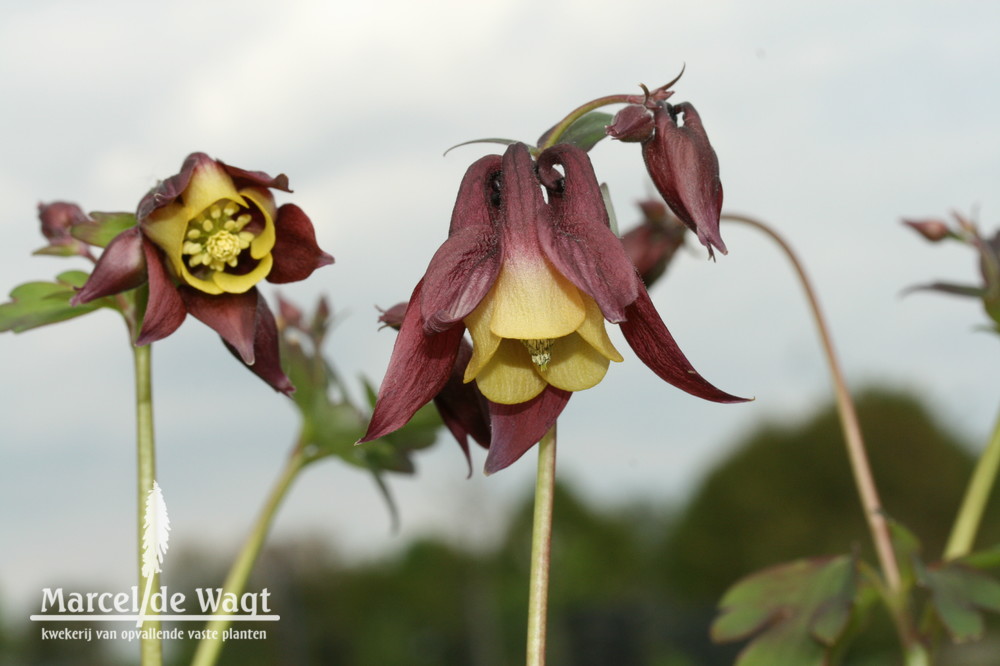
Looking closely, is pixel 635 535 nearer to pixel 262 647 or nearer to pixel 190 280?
pixel 262 647

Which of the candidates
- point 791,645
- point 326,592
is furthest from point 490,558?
point 791,645

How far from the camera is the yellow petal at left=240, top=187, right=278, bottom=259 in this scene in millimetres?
1198

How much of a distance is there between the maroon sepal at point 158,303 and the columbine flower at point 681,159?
57cm

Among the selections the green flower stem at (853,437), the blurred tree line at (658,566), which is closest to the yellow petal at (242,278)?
the green flower stem at (853,437)

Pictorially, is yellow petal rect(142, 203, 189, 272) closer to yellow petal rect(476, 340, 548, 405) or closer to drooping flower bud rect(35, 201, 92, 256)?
drooping flower bud rect(35, 201, 92, 256)

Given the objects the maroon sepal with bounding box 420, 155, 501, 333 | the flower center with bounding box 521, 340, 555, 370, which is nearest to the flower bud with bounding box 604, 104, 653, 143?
the maroon sepal with bounding box 420, 155, 501, 333

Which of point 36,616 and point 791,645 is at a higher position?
point 36,616

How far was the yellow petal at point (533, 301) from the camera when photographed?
0.91 m

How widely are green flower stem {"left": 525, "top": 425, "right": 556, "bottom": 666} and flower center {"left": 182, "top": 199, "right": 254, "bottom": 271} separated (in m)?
0.51

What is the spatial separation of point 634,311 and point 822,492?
2048 centimetres

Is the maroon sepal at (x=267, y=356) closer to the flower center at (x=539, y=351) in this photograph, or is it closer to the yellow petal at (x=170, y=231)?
the yellow petal at (x=170, y=231)

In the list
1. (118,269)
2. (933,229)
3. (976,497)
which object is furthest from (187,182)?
(976,497)

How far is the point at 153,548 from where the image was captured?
121cm

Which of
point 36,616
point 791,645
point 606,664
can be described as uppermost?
point 36,616
